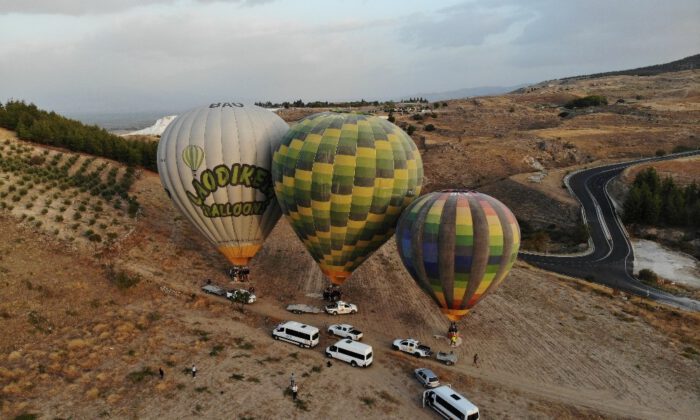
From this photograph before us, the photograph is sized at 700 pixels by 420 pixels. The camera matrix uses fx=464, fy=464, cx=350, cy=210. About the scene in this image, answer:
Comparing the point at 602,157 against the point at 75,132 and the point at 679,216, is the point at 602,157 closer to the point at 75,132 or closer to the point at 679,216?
the point at 679,216

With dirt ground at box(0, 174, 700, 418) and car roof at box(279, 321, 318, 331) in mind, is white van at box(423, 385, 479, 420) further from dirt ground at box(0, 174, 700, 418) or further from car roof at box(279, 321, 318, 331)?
car roof at box(279, 321, 318, 331)

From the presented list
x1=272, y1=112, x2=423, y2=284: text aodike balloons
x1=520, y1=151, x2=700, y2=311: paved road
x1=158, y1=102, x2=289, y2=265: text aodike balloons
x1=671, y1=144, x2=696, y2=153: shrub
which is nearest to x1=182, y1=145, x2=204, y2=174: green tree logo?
x1=158, y1=102, x2=289, y2=265: text aodike balloons

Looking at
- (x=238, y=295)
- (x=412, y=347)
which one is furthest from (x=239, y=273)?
(x=412, y=347)

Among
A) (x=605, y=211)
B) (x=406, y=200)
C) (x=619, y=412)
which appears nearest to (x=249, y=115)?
(x=406, y=200)

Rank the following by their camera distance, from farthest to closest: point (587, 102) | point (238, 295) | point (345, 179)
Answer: point (587, 102)
point (238, 295)
point (345, 179)

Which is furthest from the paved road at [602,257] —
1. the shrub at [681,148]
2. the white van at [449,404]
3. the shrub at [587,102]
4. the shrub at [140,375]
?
the shrub at [587,102]

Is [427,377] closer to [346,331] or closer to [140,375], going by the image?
[346,331]
